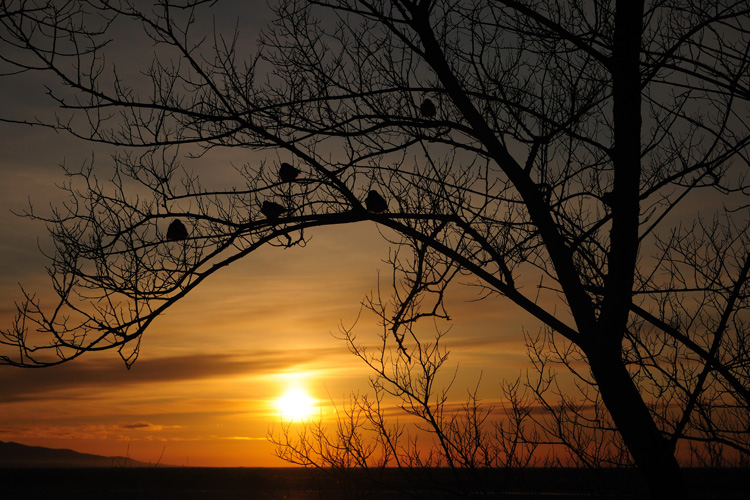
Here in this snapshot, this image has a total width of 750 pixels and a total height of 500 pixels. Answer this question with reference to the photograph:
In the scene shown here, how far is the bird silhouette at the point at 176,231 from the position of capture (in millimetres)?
5102

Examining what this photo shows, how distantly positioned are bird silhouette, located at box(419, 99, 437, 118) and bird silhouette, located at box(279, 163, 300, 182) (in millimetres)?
1187

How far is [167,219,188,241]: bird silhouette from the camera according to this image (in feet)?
16.7

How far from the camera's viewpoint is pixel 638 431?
420 cm

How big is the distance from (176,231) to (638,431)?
3.61m

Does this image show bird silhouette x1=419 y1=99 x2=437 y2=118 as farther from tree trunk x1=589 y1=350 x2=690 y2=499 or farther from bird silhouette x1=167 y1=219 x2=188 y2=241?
tree trunk x1=589 y1=350 x2=690 y2=499

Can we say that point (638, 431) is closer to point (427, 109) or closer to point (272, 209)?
point (427, 109)

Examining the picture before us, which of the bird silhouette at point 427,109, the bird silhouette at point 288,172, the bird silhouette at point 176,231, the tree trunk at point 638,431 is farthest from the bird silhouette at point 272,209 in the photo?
the tree trunk at point 638,431

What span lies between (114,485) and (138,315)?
65.3 meters

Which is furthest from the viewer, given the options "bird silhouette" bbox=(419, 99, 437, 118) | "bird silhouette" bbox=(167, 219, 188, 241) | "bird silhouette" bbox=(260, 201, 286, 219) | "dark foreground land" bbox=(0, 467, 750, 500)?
"dark foreground land" bbox=(0, 467, 750, 500)

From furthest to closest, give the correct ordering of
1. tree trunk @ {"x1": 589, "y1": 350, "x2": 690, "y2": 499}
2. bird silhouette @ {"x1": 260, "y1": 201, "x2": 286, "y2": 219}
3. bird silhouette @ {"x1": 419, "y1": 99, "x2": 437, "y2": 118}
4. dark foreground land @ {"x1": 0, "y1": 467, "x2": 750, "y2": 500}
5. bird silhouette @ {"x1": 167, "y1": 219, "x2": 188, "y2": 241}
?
1. dark foreground land @ {"x1": 0, "y1": 467, "x2": 750, "y2": 500}
2. bird silhouette @ {"x1": 419, "y1": 99, "x2": 437, "y2": 118}
3. bird silhouette @ {"x1": 260, "y1": 201, "x2": 286, "y2": 219}
4. bird silhouette @ {"x1": 167, "y1": 219, "x2": 188, "y2": 241}
5. tree trunk @ {"x1": 589, "y1": 350, "x2": 690, "y2": 499}

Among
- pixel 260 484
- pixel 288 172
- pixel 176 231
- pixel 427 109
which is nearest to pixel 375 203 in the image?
pixel 288 172

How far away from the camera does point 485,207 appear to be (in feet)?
18.3

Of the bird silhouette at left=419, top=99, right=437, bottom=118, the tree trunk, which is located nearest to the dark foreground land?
the tree trunk

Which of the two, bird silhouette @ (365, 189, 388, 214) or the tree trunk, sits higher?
bird silhouette @ (365, 189, 388, 214)
